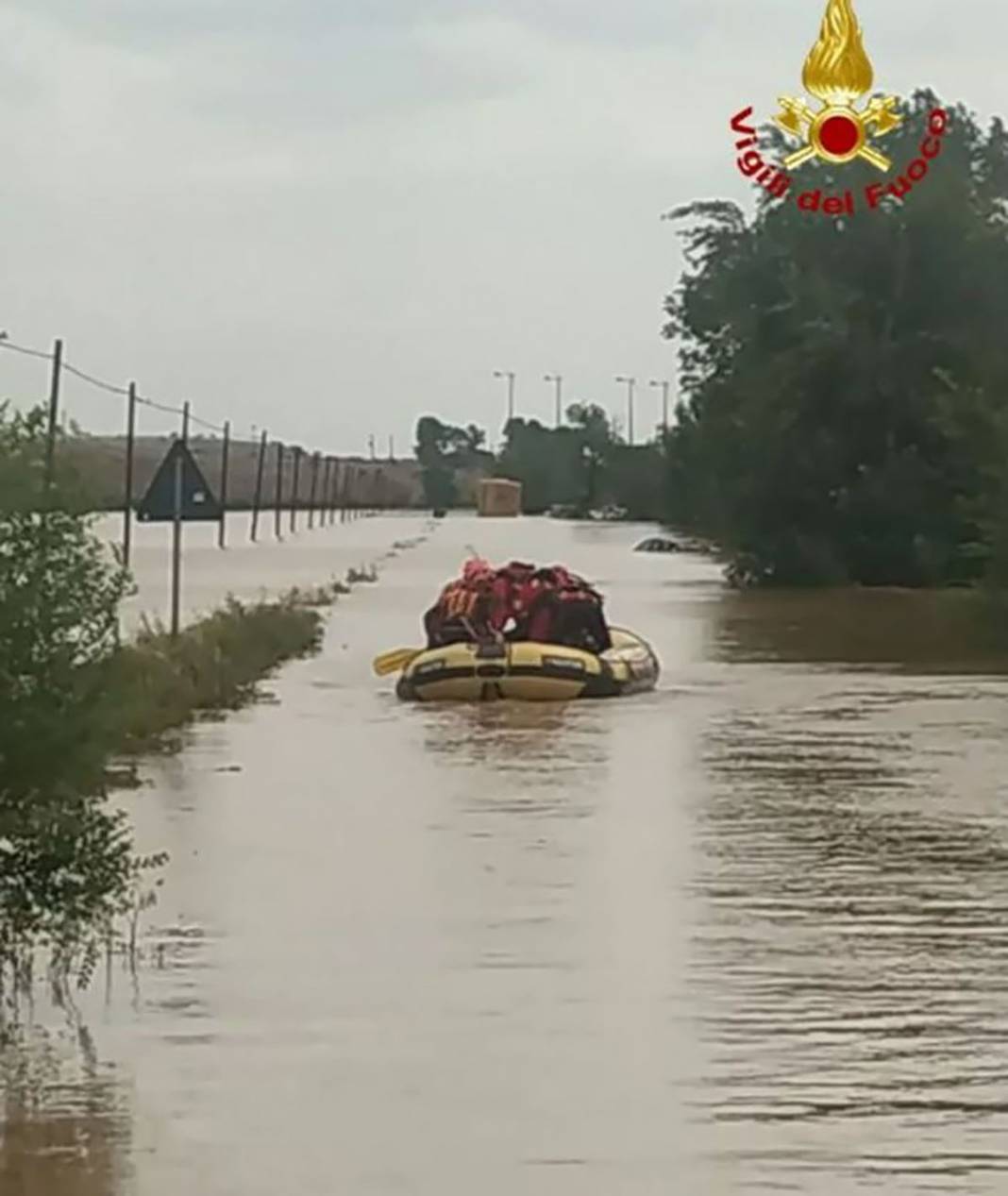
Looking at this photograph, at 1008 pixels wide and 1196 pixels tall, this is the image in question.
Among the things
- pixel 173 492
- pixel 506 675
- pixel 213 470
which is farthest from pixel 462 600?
pixel 213 470

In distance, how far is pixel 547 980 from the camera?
43.0 ft

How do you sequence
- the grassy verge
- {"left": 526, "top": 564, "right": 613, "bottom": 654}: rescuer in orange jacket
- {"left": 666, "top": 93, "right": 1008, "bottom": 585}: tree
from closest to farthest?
the grassy verge < {"left": 526, "top": 564, "right": 613, "bottom": 654}: rescuer in orange jacket < {"left": 666, "top": 93, "right": 1008, "bottom": 585}: tree

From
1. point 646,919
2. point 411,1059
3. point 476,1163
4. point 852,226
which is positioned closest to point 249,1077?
point 411,1059

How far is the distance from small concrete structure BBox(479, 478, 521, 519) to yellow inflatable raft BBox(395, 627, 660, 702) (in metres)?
128

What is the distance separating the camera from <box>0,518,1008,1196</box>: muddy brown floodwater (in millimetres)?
9836

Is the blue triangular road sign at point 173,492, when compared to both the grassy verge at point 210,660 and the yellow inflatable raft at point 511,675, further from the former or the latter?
the yellow inflatable raft at point 511,675

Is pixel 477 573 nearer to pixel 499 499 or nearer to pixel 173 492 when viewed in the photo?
pixel 173 492

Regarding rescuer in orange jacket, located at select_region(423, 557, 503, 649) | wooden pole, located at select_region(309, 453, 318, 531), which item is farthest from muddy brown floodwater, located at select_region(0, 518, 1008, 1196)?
wooden pole, located at select_region(309, 453, 318, 531)

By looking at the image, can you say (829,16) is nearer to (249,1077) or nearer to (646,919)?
(646,919)

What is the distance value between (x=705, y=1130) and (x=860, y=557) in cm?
5565

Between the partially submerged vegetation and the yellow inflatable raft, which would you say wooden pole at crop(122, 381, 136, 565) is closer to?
the yellow inflatable raft

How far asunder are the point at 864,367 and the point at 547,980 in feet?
164

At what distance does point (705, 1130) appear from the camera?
10.2m

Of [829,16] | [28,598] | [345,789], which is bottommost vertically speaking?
[345,789]
